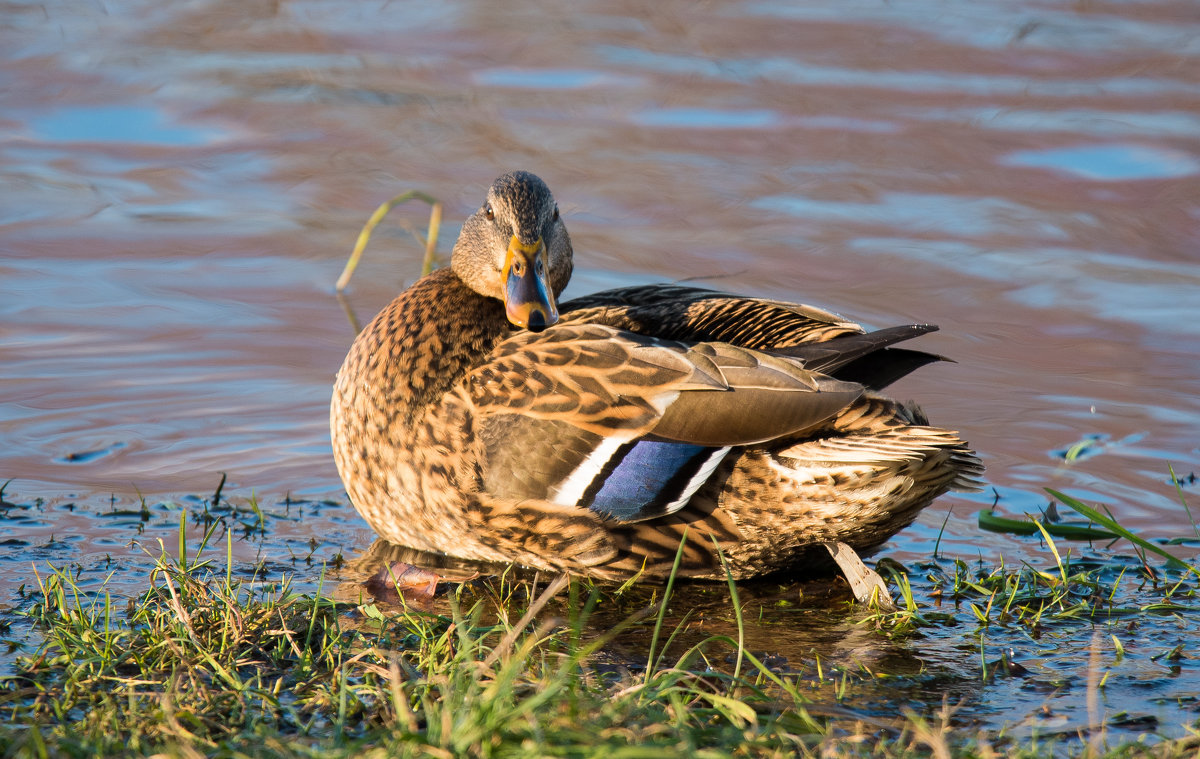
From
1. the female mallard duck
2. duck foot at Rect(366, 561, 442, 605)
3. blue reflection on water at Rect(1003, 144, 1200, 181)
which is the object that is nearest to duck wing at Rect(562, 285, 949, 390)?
the female mallard duck

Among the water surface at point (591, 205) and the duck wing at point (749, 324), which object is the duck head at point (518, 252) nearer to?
the duck wing at point (749, 324)

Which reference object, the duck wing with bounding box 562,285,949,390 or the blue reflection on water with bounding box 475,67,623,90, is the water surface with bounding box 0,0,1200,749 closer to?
the blue reflection on water with bounding box 475,67,623,90

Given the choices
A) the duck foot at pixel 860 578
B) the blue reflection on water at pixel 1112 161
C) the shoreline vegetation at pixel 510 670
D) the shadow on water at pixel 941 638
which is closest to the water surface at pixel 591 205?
the blue reflection on water at pixel 1112 161

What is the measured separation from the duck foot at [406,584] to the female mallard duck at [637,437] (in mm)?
203

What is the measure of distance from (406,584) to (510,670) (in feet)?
5.13

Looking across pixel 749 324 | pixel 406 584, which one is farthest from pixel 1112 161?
pixel 406 584

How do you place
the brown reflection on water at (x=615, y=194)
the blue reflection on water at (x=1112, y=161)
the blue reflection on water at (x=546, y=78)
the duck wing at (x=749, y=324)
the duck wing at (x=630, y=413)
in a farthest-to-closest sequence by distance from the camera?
1. the blue reflection on water at (x=546, y=78)
2. the blue reflection on water at (x=1112, y=161)
3. the brown reflection on water at (x=615, y=194)
4. the duck wing at (x=749, y=324)
5. the duck wing at (x=630, y=413)

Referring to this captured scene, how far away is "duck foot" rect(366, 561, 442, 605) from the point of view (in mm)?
4324

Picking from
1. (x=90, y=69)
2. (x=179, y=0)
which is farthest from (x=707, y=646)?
(x=179, y=0)

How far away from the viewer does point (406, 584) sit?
Answer: 4.39 meters

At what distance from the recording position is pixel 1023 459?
223 inches

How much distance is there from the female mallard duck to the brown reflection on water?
62 cm

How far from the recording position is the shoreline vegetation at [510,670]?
2.94 meters

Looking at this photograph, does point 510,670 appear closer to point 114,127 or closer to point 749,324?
point 749,324
